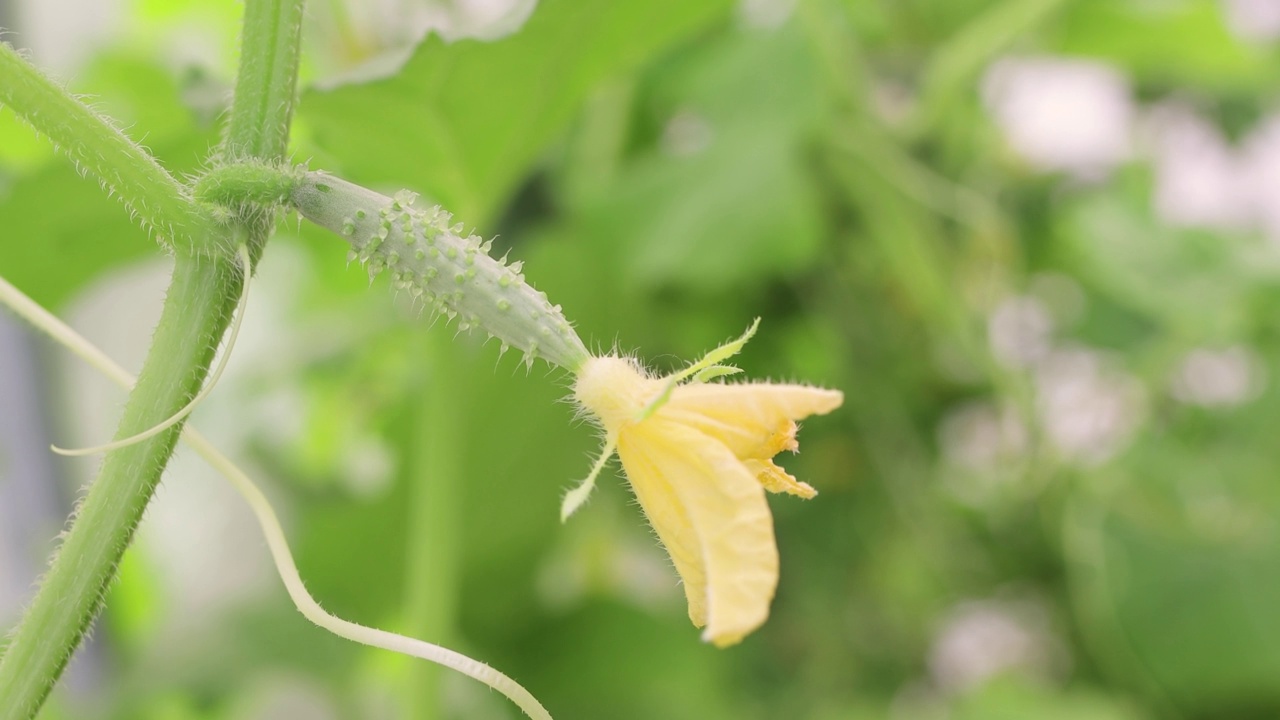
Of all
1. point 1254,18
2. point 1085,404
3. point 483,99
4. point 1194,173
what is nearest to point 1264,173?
point 1194,173

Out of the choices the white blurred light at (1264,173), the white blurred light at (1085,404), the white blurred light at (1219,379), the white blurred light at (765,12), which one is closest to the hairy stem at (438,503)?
the white blurred light at (765,12)

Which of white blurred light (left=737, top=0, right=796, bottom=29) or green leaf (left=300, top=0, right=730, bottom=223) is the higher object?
white blurred light (left=737, top=0, right=796, bottom=29)

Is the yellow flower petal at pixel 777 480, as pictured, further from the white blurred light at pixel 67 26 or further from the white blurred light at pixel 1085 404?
the white blurred light at pixel 67 26

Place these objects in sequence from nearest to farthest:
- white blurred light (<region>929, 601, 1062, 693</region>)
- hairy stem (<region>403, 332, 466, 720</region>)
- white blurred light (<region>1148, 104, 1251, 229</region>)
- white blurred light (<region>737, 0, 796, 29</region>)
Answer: hairy stem (<region>403, 332, 466, 720</region>) < white blurred light (<region>737, 0, 796, 29</region>) < white blurred light (<region>929, 601, 1062, 693</region>) < white blurred light (<region>1148, 104, 1251, 229</region>)

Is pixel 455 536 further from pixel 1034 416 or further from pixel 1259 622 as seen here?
pixel 1259 622

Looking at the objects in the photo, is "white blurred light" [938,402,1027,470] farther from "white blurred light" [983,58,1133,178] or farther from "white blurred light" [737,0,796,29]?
"white blurred light" [737,0,796,29]

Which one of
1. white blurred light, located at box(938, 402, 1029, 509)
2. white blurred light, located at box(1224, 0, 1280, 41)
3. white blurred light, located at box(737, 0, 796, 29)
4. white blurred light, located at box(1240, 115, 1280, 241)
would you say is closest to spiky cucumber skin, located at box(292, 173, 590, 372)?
white blurred light, located at box(737, 0, 796, 29)
